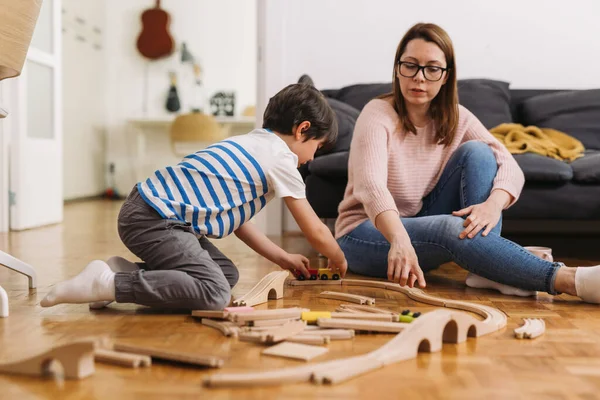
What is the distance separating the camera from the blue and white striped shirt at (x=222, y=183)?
170 cm

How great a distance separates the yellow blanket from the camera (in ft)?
9.32

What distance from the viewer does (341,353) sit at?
1300 millimetres

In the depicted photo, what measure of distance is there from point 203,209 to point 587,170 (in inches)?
65.9

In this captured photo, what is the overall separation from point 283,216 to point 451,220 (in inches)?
74.4

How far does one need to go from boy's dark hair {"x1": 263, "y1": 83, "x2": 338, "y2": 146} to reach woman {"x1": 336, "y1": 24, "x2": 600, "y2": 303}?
10.4 inches

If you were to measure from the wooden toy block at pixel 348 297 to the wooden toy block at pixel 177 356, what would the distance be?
0.66 meters

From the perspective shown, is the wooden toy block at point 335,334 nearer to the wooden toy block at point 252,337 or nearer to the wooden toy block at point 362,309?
the wooden toy block at point 252,337

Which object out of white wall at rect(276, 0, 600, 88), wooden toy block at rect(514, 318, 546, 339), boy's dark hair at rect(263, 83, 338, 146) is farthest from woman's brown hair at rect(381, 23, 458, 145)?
white wall at rect(276, 0, 600, 88)

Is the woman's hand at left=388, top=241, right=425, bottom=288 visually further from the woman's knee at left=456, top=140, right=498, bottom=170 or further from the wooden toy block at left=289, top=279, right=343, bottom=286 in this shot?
the woman's knee at left=456, top=140, right=498, bottom=170

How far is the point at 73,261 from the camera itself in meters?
2.54

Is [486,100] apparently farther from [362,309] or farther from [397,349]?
[397,349]

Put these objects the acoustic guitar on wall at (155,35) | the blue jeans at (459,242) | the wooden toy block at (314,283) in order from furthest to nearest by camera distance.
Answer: the acoustic guitar on wall at (155,35) < the wooden toy block at (314,283) < the blue jeans at (459,242)

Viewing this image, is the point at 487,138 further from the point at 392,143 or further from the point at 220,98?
the point at 220,98

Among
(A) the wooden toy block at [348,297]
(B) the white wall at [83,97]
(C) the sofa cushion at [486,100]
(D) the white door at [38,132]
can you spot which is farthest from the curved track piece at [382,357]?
(B) the white wall at [83,97]
